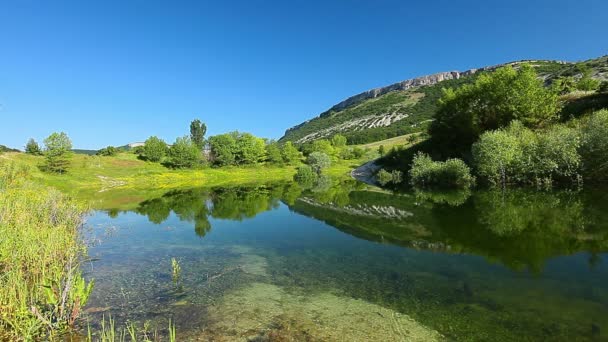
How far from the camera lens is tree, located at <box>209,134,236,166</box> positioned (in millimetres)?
111750

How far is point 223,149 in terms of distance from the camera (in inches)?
4427

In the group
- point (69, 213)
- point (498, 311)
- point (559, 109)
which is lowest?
point (498, 311)

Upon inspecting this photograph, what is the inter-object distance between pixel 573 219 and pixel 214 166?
334 feet

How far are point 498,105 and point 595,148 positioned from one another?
18.8 metres

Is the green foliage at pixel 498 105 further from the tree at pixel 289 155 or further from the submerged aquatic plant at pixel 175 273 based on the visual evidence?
the tree at pixel 289 155

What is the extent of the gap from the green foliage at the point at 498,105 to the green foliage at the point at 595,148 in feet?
38.5

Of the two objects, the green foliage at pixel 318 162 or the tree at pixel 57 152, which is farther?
the green foliage at pixel 318 162

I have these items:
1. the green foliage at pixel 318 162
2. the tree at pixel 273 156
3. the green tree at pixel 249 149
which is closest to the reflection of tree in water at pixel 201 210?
the green foliage at pixel 318 162

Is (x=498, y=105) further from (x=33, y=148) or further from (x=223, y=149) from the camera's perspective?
(x=33, y=148)

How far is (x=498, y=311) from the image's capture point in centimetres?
1021

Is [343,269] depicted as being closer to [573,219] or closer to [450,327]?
[450,327]

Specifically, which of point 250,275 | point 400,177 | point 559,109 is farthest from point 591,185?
point 250,275

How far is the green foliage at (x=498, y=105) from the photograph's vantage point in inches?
2015

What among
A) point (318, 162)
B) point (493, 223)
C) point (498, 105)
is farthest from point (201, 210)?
point (318, 162)
